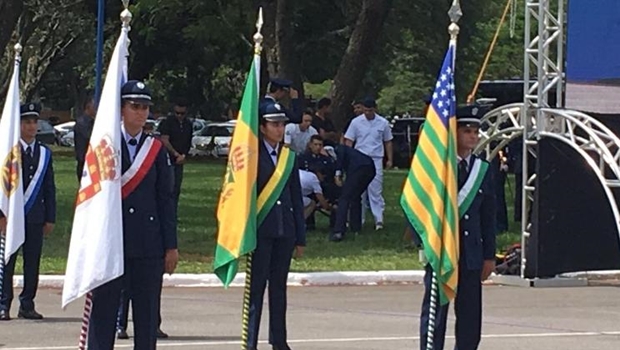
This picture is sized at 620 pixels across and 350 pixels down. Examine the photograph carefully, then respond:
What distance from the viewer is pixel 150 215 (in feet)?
30.7

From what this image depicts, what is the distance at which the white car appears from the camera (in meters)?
58.7

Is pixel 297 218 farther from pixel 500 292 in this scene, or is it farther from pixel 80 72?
pixel 80 72

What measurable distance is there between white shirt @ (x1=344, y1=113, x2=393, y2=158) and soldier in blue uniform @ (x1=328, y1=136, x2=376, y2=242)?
0.25 metres

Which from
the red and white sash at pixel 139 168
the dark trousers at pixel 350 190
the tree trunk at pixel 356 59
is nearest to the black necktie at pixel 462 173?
the red and white sash at pixel 139 168

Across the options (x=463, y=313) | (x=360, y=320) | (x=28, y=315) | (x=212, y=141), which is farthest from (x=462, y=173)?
(x=212, y=141)

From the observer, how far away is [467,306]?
1023 cm

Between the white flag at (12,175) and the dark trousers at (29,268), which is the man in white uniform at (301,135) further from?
the white flag at (12,175)

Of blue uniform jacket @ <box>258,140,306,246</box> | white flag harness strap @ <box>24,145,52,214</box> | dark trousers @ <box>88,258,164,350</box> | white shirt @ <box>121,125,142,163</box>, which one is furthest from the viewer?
white flag harness strap @ <box>24,145,52,214</box>

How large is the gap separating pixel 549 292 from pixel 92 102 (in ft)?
18.6

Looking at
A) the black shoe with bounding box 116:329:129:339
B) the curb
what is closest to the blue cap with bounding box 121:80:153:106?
the black shoe with bounding box 116:329:129:339

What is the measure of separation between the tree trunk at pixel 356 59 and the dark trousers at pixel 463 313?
665 inches

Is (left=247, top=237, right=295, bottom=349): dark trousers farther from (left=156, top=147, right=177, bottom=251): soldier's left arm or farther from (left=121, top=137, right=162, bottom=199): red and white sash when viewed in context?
(left=121, top=137, right=162, bottom=199): red and white sash

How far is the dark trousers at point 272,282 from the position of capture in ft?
36.8

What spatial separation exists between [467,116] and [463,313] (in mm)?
1362
